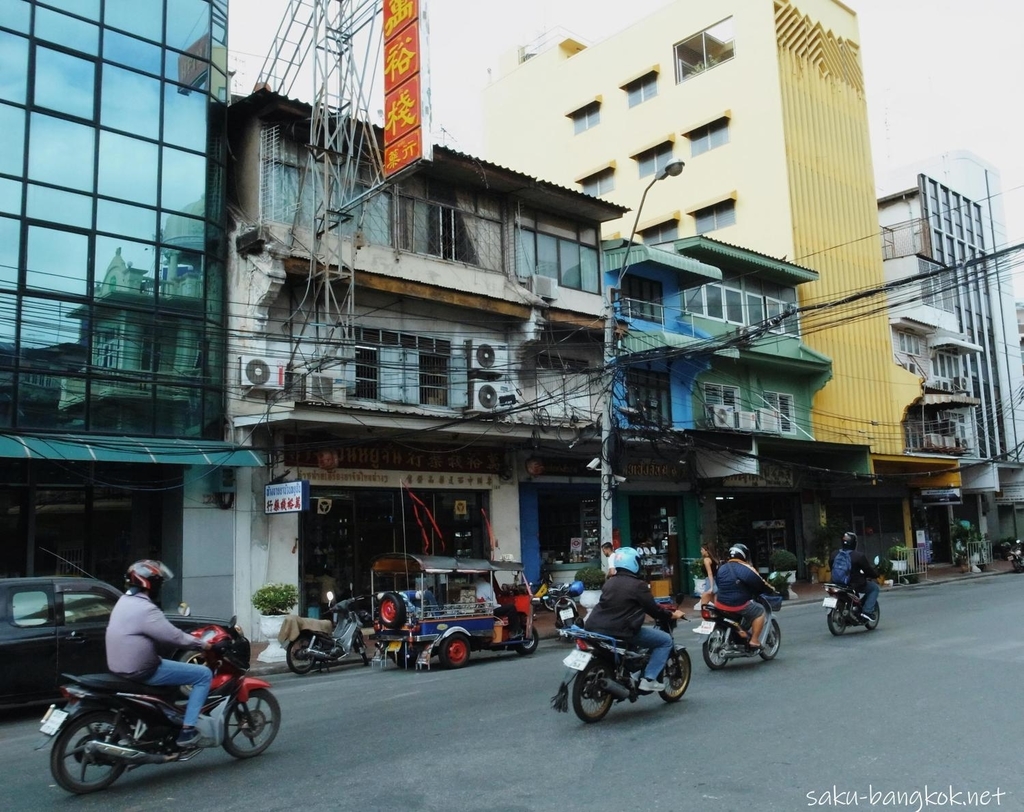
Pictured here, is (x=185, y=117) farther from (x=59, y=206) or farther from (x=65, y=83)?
(x=59, y=206)

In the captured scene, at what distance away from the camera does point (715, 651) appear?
11.4m

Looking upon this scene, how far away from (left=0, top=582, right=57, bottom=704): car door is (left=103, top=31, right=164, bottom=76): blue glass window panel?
10.9 metres

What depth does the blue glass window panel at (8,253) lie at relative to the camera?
15.3 metres

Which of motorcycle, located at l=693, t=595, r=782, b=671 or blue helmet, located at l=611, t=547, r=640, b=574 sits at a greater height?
blue helmet, located at l=611, t=547, r=640, b=574

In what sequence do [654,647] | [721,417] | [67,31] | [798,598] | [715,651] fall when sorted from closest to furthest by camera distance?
[654,647]
[715,651]
[67,31]
[798,598]
[721,417]

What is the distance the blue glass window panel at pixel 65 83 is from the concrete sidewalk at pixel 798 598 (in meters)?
10.3

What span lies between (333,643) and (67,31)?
39.2ft

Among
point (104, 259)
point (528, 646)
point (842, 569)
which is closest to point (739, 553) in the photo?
point (842, 569)

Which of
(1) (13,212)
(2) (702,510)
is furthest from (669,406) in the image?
(1) (13,212)

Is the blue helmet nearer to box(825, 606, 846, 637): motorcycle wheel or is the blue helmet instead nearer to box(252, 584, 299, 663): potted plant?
box(825, 606, 846, 637): motorcycle wheel

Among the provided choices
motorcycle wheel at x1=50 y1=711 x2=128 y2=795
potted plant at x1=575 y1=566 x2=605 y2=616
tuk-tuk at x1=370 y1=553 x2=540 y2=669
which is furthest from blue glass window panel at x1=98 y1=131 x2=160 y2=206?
motorcycle wheel at x1=50 y1=711 x2=128 y2=795

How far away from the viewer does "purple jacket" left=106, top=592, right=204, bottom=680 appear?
259 inches

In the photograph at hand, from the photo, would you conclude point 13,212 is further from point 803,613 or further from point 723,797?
point 803,613

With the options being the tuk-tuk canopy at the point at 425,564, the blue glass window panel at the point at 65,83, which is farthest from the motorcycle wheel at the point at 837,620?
the blue glass window panel at the point at 65,83
